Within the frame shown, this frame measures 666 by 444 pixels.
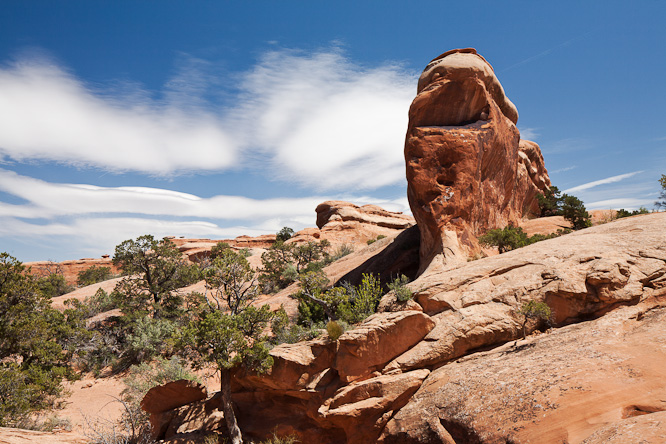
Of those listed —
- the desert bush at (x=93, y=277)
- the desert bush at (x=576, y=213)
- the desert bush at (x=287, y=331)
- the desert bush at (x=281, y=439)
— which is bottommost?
the desert bush at (x=281, y=439)

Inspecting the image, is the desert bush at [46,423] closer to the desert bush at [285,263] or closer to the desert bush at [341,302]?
the desert bush at [341,302]

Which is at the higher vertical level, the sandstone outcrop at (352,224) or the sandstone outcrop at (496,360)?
the sandstone outcrop at (352,224)

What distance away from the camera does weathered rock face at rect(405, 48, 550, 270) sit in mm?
17156

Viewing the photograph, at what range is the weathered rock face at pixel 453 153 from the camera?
17.2 meters

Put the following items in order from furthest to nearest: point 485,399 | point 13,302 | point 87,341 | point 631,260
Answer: point 87,341
point 13,302
point 631,260
point 485,399

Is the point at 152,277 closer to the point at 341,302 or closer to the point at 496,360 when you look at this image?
the point at 341,302

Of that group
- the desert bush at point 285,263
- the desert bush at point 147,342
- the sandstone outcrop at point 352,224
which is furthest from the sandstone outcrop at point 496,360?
the sandstone outcrop at point 352,224

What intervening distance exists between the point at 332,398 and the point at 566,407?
712cm

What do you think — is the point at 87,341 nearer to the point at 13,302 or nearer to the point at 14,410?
the point at 13,302

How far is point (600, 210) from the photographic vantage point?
2914cm

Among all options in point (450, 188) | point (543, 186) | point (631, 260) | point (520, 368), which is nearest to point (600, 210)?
point (543, 186)

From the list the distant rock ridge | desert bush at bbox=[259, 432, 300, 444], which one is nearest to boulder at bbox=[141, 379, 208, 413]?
the distant rock ridge

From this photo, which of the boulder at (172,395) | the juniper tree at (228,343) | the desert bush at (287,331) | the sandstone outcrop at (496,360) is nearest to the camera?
the sandstone outcrop at (496,360)

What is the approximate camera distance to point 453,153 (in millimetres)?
17422
